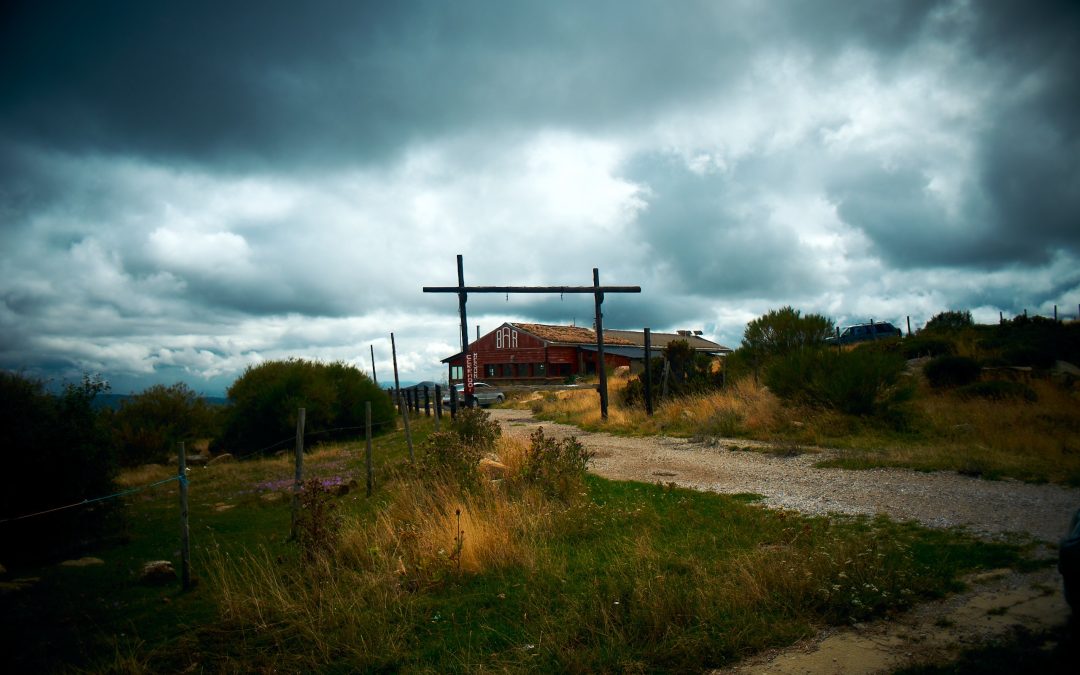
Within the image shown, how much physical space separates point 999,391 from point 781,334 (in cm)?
674

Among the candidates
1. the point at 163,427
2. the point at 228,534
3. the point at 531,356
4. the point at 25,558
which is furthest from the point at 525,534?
the point at 531,356

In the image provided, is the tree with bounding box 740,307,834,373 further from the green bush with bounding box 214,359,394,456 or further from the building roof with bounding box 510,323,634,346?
the building roof with bounding box 510,323,634,346

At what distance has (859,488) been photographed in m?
7.52

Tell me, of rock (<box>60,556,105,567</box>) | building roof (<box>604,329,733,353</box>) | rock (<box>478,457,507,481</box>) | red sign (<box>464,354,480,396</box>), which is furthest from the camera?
building roof (<box>604,329,733,353</box>)

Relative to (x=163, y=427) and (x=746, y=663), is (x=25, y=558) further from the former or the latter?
(x=163, y=427)

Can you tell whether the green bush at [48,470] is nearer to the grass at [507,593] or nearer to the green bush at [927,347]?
the grass at [507,593]

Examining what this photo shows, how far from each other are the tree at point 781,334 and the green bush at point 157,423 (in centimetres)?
2040

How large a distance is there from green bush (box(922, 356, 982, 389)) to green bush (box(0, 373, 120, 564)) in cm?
1834

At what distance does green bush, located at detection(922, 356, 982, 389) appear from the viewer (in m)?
14.8

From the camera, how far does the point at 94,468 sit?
8508mm

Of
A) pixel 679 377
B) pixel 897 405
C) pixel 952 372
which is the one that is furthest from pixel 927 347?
pixel 897 405

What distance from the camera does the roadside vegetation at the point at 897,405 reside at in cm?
878

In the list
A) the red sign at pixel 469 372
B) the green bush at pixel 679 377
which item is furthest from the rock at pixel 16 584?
the green bush at pixel 679 377

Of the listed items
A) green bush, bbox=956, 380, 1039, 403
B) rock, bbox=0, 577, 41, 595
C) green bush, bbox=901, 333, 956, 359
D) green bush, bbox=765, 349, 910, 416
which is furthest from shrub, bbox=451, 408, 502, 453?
green bush, bbox=901, 333, 956, 359
